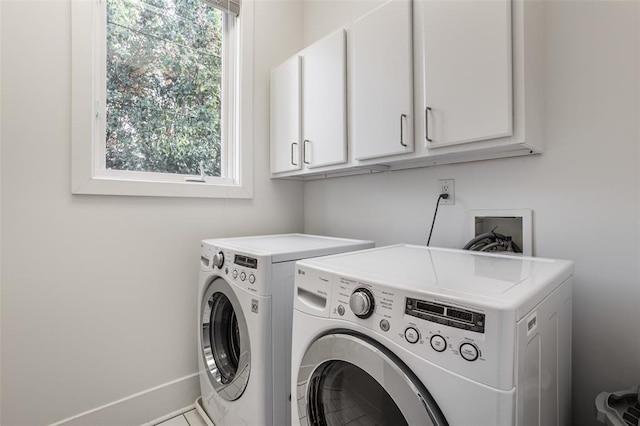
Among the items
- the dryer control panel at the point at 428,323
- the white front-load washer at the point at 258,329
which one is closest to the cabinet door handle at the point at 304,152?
the white front-load washer at the point at 258,329

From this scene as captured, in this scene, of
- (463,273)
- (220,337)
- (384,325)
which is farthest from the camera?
(220,337)

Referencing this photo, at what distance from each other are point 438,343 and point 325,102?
55.1 inches

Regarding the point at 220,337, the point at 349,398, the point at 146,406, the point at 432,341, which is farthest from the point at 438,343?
Result: the point at 146,406

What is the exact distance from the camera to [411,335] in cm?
73

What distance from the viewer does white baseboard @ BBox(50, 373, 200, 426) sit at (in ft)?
5.22

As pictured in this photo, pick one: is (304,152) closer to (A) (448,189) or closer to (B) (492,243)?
(A) (448,189)

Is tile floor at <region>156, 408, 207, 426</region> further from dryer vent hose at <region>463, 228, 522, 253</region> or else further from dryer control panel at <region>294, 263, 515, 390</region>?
dryer vent hose at <region>463, 228, 522, 253</region>

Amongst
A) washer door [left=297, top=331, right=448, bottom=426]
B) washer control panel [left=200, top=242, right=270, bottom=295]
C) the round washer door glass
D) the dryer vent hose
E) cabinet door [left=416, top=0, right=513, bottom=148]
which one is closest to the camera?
washer door [left=297, top=331, right=448, bottom=426]

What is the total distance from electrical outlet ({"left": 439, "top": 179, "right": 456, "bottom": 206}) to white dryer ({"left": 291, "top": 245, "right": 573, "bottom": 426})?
0.43 meters

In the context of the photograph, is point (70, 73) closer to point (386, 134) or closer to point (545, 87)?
point (386, 134)

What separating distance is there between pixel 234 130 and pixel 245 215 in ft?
1.84

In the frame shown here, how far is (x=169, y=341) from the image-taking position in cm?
184

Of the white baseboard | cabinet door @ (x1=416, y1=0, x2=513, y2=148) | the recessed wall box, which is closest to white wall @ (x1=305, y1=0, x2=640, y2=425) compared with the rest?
the recessed wall box

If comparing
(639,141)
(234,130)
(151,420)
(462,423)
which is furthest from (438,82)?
(151,420)
